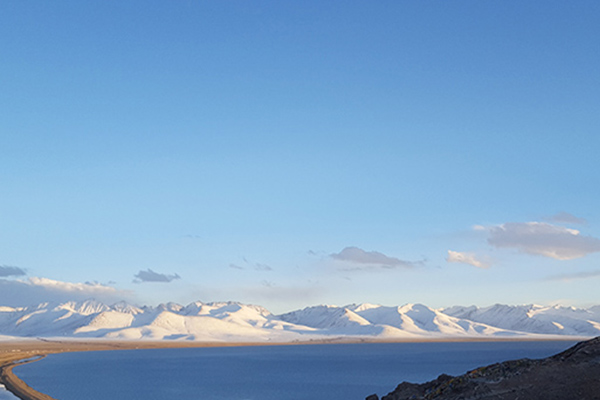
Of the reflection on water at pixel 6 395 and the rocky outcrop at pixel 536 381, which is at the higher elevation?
the rocky outcrop at pixel 536 381

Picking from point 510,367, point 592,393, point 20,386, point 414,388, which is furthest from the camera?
point 20,386

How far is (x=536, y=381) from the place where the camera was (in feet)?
129

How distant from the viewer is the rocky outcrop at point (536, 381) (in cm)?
3775

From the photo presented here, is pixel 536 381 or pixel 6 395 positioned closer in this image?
pixel 536 381

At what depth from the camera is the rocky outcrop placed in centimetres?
3775

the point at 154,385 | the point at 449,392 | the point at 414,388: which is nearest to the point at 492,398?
the point at 449,392

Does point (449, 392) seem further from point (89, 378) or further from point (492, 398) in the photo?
point (89, 378)

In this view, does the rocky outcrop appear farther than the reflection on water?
No

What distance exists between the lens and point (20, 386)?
119 meters

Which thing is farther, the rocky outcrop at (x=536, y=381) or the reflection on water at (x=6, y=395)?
the reflection on water at (x=6, y=395)

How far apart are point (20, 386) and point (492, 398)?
10414cm

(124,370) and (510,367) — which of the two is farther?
(124,370)

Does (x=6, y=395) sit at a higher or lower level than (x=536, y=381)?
lower

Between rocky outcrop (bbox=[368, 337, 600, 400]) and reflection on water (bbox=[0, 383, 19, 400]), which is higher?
rocky outcrop (bbox=[368, 337, 600, 400])
